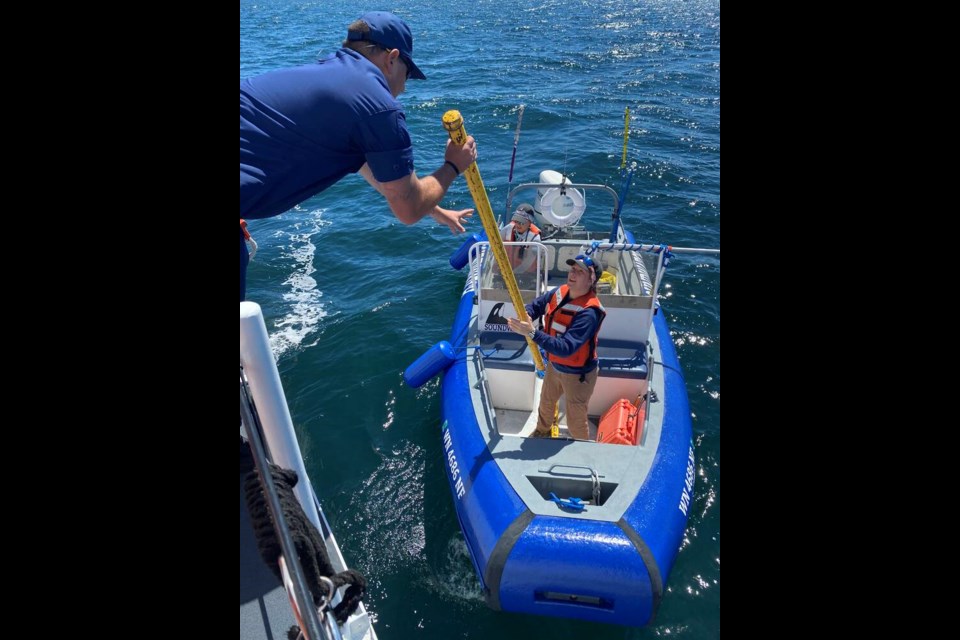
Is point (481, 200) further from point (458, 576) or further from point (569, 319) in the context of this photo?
point (458, 576)

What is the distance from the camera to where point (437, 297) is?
9789 mm

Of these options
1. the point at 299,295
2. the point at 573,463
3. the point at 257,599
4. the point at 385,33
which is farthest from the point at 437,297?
the point at 257,599

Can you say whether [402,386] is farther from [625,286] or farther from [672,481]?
[672,481]

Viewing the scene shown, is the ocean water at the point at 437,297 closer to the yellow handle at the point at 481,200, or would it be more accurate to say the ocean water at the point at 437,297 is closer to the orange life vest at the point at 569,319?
the orange life vest at the point at 569,319

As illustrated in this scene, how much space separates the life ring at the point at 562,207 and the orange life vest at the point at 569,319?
2.81 meters

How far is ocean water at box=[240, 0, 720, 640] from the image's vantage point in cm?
505

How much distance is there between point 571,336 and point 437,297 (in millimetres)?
5372

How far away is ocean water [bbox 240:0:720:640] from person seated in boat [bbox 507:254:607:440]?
65.1 inches

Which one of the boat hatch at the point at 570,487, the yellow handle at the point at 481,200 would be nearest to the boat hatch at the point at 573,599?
the boat hatch at the point at 570,487

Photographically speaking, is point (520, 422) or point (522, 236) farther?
point (522, 236)

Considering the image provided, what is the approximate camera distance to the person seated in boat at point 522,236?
7.04 meters

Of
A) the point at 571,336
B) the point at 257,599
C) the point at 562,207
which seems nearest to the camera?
the point at 257,599

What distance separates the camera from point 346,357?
824 cm

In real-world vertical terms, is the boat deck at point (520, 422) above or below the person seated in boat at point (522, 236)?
below
